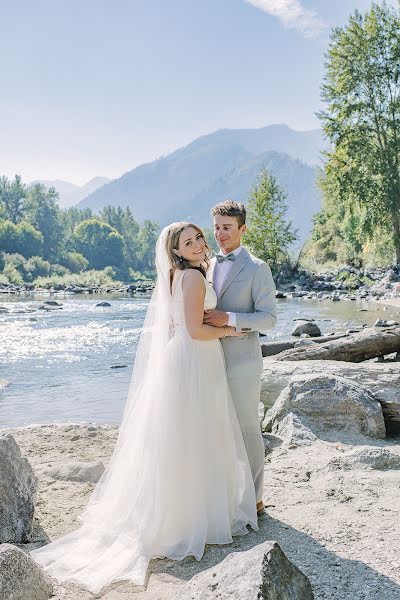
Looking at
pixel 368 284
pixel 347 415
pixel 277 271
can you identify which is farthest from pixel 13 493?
pixel 277 271

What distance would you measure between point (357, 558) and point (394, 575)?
0.32m

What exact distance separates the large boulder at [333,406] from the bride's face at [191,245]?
349 centimetres

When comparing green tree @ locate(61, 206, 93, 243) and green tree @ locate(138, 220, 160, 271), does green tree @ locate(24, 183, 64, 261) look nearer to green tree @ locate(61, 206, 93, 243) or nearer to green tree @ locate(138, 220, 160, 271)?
green tree @ locate(61, 206, 93, 243)

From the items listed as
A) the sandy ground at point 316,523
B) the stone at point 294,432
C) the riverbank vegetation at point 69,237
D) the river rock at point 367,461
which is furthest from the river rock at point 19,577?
the riverbank vegetation at point 69,237

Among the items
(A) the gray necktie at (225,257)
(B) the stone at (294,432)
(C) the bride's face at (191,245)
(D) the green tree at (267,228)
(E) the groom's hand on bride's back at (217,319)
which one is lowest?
(B) the stone at (294,432)

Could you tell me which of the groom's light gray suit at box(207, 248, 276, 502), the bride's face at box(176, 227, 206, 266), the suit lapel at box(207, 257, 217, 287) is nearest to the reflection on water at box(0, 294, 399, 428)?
the groom's light gray suit at box(207, 248, 276, 502)

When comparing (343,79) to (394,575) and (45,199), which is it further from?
(45,199)

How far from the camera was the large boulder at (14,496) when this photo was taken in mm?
4637

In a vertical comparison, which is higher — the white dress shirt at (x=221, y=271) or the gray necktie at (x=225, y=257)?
the gray necktie at (x=225, y=257)

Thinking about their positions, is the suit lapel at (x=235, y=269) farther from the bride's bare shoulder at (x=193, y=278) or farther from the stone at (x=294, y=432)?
the stone at (x=294, y=432)

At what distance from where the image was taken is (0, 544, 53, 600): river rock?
3.53 m

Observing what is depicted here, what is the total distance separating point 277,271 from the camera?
160ft

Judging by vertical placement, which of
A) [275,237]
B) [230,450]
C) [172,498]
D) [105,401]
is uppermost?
[275,237]

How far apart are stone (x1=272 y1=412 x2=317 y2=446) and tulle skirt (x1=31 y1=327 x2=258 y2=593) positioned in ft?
7.99
